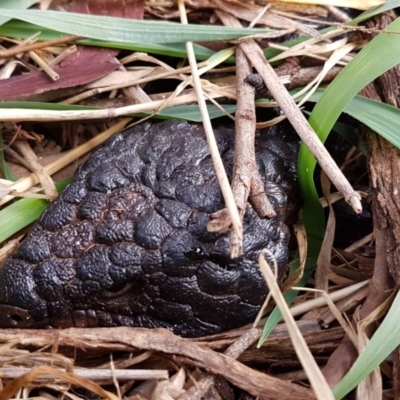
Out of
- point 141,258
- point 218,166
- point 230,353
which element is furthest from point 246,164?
point 230,353

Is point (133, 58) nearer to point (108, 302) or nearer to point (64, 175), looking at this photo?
point (64, 175)

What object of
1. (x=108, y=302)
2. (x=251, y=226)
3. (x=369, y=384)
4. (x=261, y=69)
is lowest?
(x=369, y=384)

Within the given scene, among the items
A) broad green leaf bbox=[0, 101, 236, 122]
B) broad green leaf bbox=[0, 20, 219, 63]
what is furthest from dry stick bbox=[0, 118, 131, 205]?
broad green leaf bbox=[0, 20, 219, 63]

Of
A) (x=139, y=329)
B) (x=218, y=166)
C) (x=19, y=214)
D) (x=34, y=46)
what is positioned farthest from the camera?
(x=34, y=46)

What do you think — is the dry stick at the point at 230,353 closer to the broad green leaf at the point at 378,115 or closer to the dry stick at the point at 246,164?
the dry stick at the point at 246,164

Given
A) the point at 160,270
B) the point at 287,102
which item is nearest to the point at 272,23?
the point at 287,102

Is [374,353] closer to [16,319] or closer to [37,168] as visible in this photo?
[16,319]

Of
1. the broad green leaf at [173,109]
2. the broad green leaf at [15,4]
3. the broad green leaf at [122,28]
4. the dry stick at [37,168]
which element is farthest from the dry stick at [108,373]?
the broad green leaf at [15,4]
